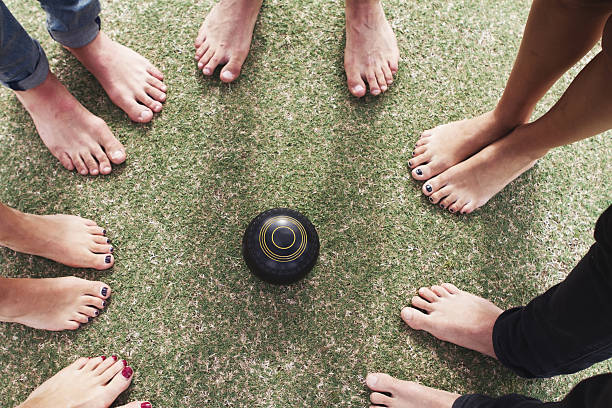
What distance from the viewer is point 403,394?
1.54m

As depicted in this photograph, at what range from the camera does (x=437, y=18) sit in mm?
1983

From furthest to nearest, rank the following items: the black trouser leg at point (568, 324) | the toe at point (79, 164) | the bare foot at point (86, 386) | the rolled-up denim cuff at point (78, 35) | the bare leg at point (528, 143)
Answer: the toe at point (79, 164) < the rolled-up denim cuff at point (78, 35) < the bare foot at point (86, 386) < the bare leg at point (528, 143) < the black trouser leg at point (568, 324)

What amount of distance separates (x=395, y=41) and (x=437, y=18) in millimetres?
246

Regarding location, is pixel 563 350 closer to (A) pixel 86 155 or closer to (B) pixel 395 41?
(B) pixel 395 41

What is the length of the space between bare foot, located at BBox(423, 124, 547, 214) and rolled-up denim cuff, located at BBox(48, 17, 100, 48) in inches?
52.9

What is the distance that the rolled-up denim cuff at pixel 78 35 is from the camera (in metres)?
1.59

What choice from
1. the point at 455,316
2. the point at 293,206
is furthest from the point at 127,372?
the point at 455,316

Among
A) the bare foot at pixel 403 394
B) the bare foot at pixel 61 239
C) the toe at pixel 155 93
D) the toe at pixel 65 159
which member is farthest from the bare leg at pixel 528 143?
the toe at pixel 65 159

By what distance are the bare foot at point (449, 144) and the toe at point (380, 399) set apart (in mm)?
793

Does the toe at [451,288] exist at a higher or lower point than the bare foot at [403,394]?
higher

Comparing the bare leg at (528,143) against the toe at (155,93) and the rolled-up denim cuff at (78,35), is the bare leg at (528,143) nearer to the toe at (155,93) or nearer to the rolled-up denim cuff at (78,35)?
the toe at (155,93)

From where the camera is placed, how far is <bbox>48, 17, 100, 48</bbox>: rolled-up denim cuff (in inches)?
62.7

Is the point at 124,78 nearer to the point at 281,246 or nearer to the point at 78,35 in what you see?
the point at 78,35

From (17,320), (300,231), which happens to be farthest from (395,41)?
(17,320)
